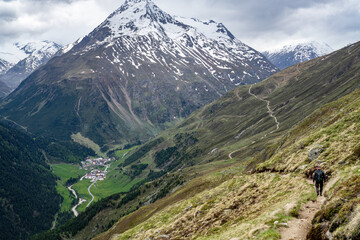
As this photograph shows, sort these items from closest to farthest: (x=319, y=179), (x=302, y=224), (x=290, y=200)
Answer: (x=302, y=224)
(x=319, y=179)
(x=290, y=200)

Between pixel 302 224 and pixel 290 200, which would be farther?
pixel 290 200

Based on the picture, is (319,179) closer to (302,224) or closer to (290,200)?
(290,200)

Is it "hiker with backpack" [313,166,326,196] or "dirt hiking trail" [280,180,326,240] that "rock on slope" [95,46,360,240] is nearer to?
"dirt hiking trail" [280,180,326,240]

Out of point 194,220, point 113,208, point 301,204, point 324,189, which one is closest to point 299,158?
point 324,189

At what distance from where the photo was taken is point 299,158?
42344 mm

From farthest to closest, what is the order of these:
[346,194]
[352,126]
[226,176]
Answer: [226,176] → [352,126] → [346,194]

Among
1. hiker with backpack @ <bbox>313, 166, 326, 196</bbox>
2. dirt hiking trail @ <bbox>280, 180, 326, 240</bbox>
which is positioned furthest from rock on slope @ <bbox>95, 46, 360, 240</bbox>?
hiker with backpack @ <bbox>313, 166, 326, 196</bbox>

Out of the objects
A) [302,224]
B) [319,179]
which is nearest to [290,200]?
[319,179]

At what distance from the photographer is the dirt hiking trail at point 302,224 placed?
70.1 ft

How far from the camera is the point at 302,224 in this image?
903 inches

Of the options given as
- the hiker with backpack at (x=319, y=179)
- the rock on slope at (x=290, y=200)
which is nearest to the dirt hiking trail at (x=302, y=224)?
the rock on slope at (x=290, y=200)

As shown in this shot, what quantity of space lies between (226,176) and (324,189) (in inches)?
2480

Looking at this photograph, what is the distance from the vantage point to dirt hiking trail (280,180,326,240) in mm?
21359

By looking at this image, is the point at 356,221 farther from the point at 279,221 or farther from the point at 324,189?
the point at 324,189
